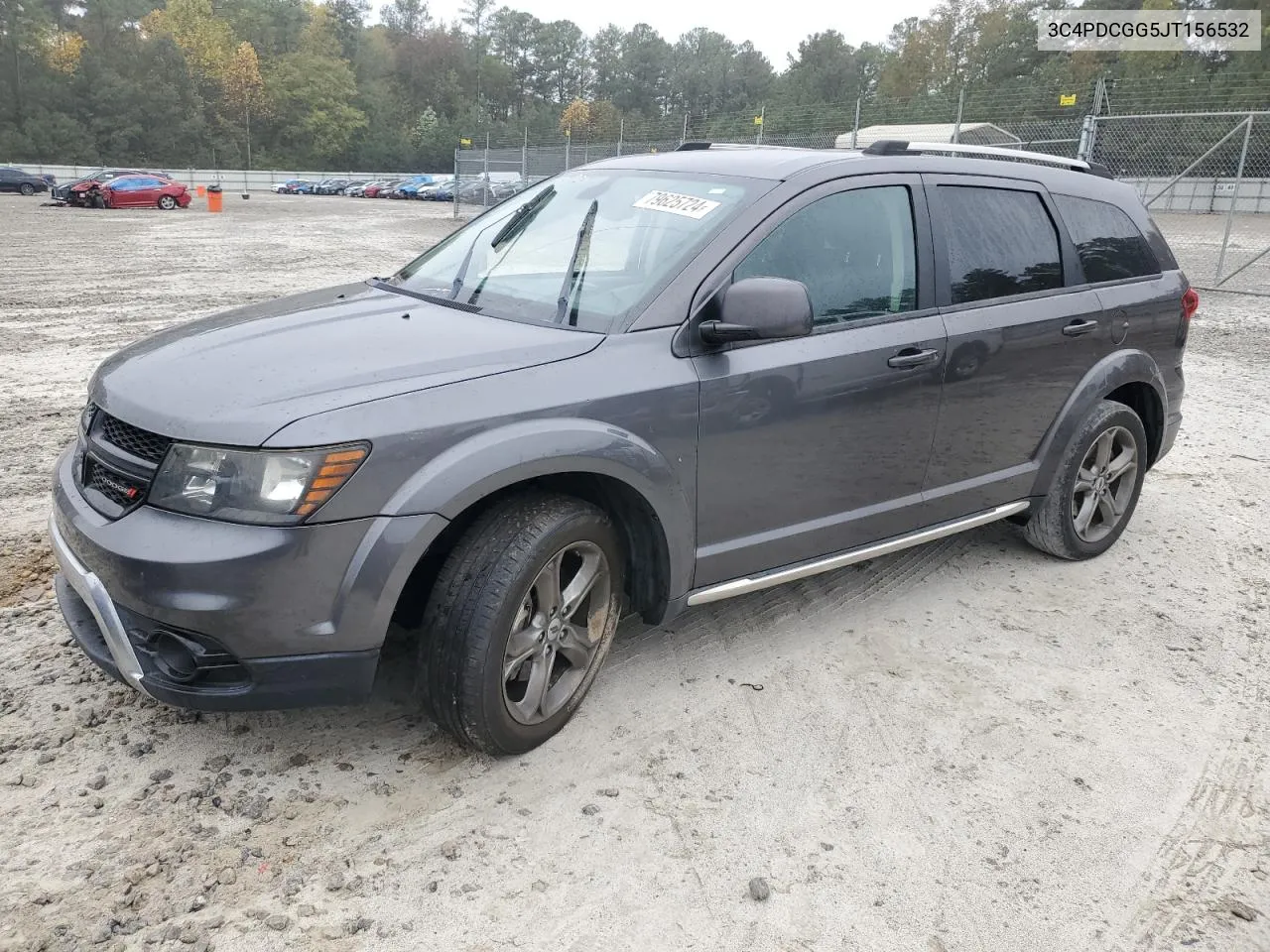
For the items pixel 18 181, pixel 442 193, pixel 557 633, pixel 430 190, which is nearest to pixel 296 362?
pixel 557 633

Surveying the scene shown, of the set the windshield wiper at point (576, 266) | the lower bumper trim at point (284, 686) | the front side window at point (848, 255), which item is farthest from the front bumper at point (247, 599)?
the front side window at point (848, 255)

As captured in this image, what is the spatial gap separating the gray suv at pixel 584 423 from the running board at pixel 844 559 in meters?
0.02

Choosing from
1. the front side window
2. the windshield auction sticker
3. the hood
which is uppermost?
the windshield auction sticker

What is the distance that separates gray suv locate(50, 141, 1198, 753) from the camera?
2576 mm

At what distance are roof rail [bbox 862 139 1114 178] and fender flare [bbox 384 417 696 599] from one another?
1769mm

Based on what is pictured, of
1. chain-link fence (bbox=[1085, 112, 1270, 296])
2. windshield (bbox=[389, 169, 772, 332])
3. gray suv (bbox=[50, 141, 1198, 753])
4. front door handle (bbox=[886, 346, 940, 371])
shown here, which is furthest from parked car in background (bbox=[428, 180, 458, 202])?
front door handle (bbox=[886, 346, 940, 371])

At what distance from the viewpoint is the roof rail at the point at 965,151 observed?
4.00 meters

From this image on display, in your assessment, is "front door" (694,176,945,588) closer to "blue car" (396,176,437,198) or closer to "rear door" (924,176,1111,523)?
"rear door" (924,176,1111,523)

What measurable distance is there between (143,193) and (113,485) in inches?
1493

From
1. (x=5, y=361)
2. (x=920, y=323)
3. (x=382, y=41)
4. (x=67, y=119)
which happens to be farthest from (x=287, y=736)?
(x=382, y=41)

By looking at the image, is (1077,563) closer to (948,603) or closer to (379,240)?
(948,603)

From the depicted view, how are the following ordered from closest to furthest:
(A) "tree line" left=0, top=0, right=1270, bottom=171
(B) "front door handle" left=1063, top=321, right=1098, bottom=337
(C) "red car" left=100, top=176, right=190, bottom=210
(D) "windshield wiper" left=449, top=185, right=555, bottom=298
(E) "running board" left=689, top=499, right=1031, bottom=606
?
1. (E) "running board" left=689, top=499, right=1031, bottom=606
2. (D) "windshield wiper" left=449, top=185, right=555, bottom=298
3. (B) "front door handle" left=1063, top=321, right=1098, bottom=337
4. (C) "red car" left=100, top=176, right=190, bottom=210
5. (A) "tree line" left=0, top=0, right=1270, bottom=171

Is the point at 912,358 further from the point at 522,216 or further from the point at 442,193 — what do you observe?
the point at 442,193

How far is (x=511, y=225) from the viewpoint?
3.99 m
